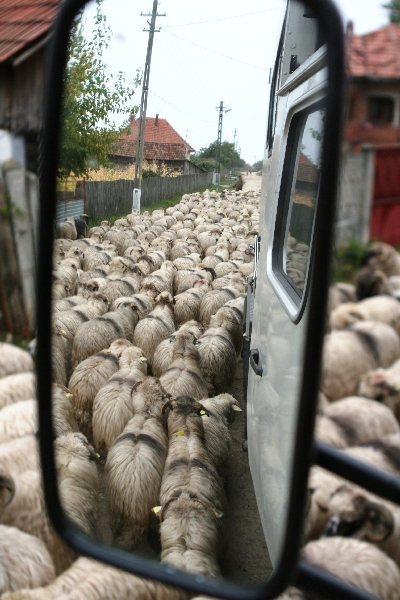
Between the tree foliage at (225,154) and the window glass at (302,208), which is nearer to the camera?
the window glass at (302,208)

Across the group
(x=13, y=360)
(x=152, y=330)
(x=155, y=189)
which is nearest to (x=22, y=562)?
(x=13, y=360)

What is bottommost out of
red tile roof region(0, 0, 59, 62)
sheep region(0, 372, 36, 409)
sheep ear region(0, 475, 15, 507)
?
sheep ear region(0, 475, 15, 507)

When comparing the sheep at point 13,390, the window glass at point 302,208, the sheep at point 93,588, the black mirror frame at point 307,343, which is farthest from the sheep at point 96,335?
the black mirror frame at point 307,343

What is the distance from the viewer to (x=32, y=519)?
3115 millimetres

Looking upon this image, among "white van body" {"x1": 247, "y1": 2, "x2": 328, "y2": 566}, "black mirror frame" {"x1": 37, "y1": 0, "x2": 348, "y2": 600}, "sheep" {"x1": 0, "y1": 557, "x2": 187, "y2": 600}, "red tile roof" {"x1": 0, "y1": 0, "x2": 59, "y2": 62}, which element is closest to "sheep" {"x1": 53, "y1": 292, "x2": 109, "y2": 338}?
"sheep" {"x1": 0, "y1": 557, "x2": 187, "y2": 600}

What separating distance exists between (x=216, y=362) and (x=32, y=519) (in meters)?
3.65

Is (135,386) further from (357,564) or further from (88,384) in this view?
(357,564)

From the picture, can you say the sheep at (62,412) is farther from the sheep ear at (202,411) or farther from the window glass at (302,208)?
the window glass at (302,208)

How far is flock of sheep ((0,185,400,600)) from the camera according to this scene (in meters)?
0.95

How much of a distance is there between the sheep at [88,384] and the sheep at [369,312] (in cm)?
491

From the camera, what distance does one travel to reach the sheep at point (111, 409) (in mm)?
5000

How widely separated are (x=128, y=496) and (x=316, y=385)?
3.44 m

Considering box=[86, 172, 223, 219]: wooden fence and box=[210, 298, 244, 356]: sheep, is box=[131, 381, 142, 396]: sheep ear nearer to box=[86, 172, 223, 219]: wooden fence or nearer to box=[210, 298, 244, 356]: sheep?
box=[210, 298, 244, 356]: sheep

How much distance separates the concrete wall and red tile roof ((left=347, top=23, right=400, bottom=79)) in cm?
12
